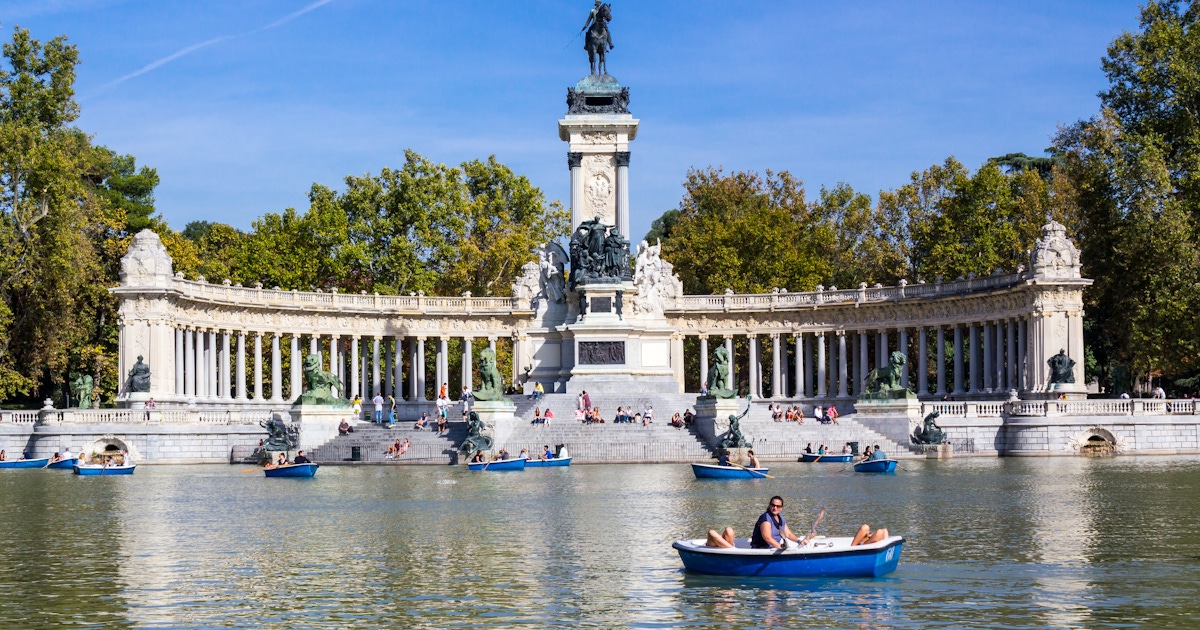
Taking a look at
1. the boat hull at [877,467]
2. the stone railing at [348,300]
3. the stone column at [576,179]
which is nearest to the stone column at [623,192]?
the stone column at [576,179]

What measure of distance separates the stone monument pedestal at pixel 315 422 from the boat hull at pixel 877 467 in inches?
861

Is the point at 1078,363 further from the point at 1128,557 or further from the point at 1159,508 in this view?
the point at 1128,557

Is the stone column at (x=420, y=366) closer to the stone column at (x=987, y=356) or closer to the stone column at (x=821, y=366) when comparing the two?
the stone column at (x=821, y=366)

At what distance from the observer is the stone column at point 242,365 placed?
78250mm

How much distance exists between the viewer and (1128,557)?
2475 centimetres

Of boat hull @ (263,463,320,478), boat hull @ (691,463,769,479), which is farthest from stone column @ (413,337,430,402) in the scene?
boat hull @ (691,463,769,479)

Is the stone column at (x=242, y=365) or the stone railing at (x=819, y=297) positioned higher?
the stone railing at (x=819, y=297)

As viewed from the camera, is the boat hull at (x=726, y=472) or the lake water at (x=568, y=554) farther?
the boat hull at (x=726, y=472)

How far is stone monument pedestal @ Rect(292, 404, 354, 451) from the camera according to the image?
58.4 m

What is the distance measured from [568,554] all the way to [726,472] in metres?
17.5

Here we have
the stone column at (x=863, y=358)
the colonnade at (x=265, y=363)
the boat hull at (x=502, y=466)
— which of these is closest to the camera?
the boat hull at (x=502, y=466)

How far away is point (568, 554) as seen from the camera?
1017 inches

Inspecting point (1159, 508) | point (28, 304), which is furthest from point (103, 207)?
point (1159, 508)

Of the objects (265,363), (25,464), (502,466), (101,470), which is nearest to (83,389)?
(25,464)
